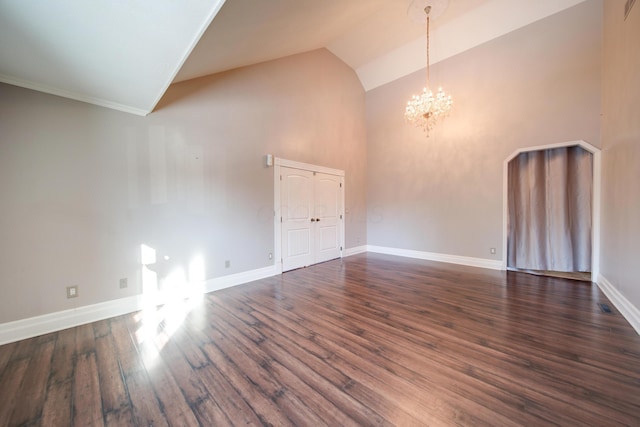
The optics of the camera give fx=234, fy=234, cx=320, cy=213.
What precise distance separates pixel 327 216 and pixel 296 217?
98cm

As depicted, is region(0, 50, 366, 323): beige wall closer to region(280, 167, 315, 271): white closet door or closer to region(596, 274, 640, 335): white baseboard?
region(280, 167, 315, 271): white closet door

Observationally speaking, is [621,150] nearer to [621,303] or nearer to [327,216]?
[621,303]

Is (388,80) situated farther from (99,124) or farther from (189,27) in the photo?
(99,124)

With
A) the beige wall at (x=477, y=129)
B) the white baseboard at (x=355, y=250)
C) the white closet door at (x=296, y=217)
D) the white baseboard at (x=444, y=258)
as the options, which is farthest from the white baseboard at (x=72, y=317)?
the beige wall at (x=477, y=129)

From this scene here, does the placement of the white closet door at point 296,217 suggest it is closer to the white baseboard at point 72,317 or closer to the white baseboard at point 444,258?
the white baseboard at point 72,317

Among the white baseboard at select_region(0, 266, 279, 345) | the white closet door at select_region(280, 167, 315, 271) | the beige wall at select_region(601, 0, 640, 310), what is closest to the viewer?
the white baseboard at select_region(0, 266, 279, 345)

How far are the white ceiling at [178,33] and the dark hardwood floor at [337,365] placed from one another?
2.49 m

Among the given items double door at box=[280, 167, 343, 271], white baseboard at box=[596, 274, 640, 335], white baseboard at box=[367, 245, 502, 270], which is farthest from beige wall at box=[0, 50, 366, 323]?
white baseboard at box=[596, 274, 640, 335]

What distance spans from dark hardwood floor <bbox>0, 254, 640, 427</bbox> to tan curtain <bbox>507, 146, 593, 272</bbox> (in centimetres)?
152

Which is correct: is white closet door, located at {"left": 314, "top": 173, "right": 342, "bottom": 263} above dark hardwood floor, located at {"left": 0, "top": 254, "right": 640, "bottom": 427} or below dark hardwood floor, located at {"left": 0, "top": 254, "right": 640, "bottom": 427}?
above

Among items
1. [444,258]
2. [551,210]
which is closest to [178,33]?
[444,258]

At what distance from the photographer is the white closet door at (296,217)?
15.1ft

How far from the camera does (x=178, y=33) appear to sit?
172 centimetres

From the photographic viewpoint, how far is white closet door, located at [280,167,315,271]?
4.59m
